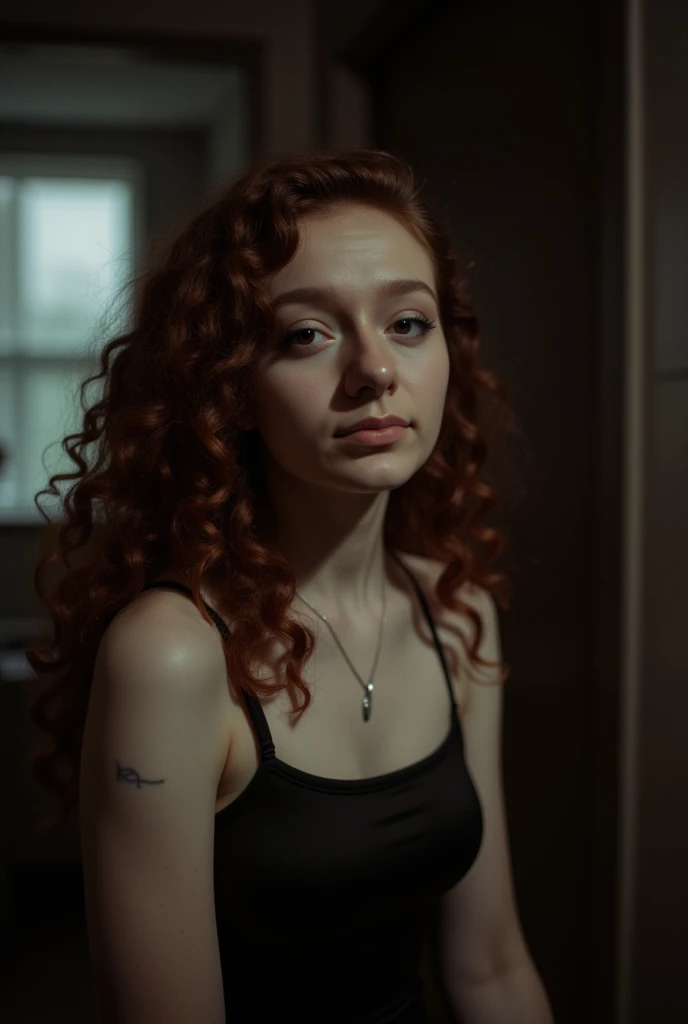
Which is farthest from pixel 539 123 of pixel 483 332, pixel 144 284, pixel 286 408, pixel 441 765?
pixel 441 765

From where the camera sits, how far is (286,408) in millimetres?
982

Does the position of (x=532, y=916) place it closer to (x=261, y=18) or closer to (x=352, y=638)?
(x=352, y=638)

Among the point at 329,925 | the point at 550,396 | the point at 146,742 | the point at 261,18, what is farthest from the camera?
the point at 261,18

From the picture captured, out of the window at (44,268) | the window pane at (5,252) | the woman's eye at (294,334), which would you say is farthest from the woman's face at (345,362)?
the window pane at (5,252)

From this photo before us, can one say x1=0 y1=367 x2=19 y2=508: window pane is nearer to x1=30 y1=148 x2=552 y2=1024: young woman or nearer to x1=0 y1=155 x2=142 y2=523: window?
x1=0 y1=155 x2=142 y2=523: window

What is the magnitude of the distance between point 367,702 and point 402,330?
39 centimetres

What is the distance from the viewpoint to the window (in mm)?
4434

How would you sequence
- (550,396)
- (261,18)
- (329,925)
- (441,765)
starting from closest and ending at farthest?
(329,925)
(441,765)
(550,396)
(261,18)

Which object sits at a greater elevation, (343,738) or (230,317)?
(230,317)

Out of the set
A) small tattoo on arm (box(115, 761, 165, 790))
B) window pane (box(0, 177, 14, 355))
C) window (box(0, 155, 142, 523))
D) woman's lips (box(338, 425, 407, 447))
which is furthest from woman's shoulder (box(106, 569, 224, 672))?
window pane (box(0, 177, 14, 355))

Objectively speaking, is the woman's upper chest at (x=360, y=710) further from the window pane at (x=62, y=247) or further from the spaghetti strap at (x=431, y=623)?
the window pane at (x=62, y=247)

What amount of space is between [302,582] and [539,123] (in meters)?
0.90

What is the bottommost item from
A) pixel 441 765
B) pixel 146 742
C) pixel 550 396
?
pixel 441 765

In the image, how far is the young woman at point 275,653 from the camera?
0.90 meters
